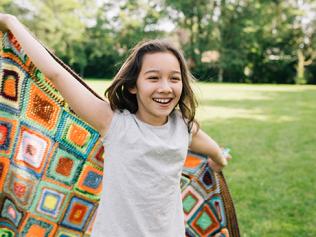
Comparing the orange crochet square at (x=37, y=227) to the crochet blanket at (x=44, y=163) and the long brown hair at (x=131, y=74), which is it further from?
the long brown hair at (x=131, y=74)

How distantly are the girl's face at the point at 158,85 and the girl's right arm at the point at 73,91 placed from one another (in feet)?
0.57

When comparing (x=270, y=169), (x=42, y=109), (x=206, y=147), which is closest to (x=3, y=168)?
(x=42, y=109)

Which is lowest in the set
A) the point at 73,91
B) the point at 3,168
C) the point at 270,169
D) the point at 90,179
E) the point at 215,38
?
the point at 270,169

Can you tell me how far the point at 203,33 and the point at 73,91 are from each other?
38494 mm

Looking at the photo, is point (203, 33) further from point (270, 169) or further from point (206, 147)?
point (206, 147)

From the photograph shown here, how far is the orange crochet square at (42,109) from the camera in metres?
2.26

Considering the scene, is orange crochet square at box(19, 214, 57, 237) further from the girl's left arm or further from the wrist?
the wrist

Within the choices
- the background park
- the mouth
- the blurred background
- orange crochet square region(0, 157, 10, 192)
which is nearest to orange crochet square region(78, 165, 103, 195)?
orange crochet square region(0, 157, 10, 192)

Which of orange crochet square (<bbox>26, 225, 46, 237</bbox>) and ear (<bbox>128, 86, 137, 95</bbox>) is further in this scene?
orange crochet square (<bbox>26, 225, 46, 237</bbox>)

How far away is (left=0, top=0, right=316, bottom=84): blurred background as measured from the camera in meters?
34.7

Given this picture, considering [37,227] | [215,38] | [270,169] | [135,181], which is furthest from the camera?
[215,38]

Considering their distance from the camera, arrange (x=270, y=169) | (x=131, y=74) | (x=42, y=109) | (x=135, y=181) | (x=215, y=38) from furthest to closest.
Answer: (x=215, y=38), (x=270, y=169), (x=42, y=109), (x=131, y=74), (x=135, y=181)

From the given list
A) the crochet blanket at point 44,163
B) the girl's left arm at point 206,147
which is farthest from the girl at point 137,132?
the crochet blanket at point 44,163

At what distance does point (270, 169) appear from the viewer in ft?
20.3
